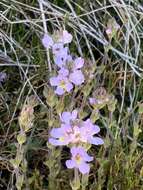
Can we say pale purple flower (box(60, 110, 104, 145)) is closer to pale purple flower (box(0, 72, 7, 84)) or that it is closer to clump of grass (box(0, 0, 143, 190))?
clump of grass (box(0, 0, 143, 190))

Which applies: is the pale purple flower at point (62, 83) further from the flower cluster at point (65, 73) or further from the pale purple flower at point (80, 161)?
the pale purple flower at point (80, 161)

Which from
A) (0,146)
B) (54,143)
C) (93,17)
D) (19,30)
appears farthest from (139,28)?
(54,143)

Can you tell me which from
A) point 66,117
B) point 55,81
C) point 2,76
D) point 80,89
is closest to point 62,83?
point 55,81

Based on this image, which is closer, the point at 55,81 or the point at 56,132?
the point at 56,132

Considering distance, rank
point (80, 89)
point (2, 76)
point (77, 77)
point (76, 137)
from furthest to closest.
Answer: point (2, 76)
point (80, 89)
point (77, 77)
point (76, 137)

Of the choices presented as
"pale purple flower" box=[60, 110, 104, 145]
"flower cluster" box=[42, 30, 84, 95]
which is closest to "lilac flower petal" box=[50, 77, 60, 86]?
"flower cluster" box=[42, 30, 84, 95]

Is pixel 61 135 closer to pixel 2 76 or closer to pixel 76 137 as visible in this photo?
pixel 76 137

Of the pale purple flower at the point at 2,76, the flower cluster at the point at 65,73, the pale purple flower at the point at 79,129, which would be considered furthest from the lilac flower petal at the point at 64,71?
the pale purple flower at the point at 2,76
